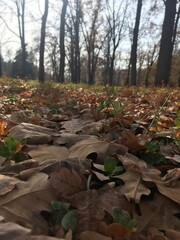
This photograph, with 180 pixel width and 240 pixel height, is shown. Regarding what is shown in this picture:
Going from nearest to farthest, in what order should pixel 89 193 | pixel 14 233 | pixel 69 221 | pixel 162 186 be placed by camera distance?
pixel 14 233
pixel 69 221
pixel 89 193
pixel 162 186

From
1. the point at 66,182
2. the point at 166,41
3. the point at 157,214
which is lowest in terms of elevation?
the point at 157,214

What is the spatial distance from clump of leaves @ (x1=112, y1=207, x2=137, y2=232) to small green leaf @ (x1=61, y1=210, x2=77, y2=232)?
13cm

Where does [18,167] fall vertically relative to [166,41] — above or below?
below

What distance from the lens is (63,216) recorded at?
1037 millimetres

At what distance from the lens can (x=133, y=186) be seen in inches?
48.0

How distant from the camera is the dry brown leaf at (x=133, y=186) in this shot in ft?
3.73

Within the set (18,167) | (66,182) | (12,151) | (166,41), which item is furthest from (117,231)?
(166,41)

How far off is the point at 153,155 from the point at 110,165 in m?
0.47

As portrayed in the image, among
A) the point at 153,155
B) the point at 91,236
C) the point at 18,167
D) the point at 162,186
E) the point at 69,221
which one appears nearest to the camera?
the point at 91,236

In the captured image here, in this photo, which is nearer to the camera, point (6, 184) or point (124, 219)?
point (124, 219)

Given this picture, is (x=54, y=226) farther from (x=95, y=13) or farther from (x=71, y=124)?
(x=95, y=13)

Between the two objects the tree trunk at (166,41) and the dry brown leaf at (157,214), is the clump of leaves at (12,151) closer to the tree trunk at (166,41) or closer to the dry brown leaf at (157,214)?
the dry brown leaf at (157,214)

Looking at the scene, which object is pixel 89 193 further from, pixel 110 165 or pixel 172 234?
pixel 172 234

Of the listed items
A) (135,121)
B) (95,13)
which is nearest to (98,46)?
(95,13)
